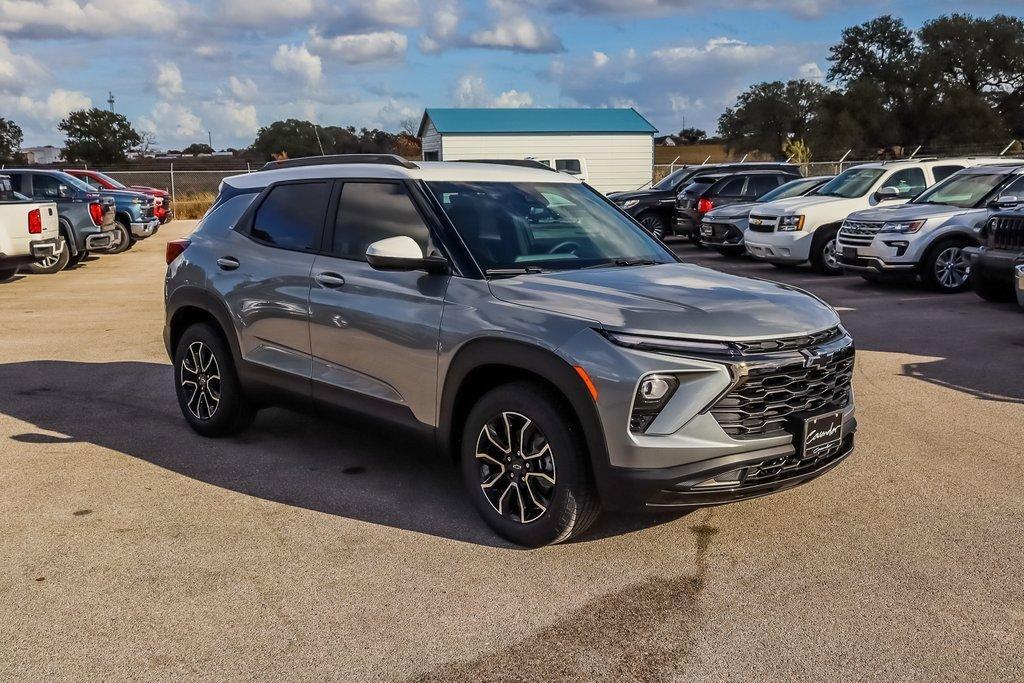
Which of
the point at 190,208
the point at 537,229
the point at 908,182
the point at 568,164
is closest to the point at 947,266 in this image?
the point at 908,182

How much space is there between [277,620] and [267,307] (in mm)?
2409

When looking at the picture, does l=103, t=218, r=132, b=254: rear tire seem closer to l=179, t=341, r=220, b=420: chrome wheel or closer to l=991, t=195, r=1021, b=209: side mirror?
l=179, t=341, r=220, b=420: chrome wheel

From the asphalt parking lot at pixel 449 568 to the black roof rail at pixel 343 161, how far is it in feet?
4.76

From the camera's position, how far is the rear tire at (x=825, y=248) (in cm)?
1656

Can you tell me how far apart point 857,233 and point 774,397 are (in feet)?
36.0

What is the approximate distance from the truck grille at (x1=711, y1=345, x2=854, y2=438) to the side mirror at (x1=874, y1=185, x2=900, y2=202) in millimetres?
12384

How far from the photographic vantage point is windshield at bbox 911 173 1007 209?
14.1m

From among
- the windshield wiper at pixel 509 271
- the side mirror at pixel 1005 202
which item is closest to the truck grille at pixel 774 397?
the windshield wiper at pixel 509 271

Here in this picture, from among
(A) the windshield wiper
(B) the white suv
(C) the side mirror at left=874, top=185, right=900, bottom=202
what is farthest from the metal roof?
(A) the windshield wiper

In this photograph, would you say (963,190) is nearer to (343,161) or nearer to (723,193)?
(723,193)

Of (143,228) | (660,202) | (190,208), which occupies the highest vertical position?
(660,202)

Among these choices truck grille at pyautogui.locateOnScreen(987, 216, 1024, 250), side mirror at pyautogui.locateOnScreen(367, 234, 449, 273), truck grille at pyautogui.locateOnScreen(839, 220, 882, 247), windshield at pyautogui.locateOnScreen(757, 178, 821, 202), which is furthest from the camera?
windshield at pyautogui.locateOnScreen(757, 178, 821, 202)

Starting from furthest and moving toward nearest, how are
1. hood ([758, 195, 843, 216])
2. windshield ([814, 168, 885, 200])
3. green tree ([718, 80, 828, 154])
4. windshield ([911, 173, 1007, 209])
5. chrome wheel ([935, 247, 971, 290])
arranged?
green tree ([718, 80, 828, 154]), windshield ([814, 168, 885, 200]), hood ([758, 195, 843, 216]), windshield ([911, 173, 1007, 209]), chrome wheel ([935, 247, 971, 290])

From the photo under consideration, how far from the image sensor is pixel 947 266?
44.8 feet
